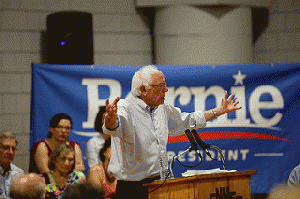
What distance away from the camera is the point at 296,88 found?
4828mm

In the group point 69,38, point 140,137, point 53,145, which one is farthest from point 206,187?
point 69,38

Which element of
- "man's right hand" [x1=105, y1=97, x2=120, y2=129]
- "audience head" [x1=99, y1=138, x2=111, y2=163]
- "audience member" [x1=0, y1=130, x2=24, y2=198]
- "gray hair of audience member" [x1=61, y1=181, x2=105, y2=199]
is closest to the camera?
"gray hair of audience member" [x1=61, y1=181, x2=105, y2=199]

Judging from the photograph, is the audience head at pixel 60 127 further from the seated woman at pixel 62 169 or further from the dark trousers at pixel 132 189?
the dark trousers at pixel 132 189

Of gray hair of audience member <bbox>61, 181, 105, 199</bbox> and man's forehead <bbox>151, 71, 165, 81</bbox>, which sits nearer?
gray hair of audience member <bbox>61, 181, 105, 199</bbox>

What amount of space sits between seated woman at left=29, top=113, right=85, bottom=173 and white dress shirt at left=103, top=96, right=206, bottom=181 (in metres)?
1.36

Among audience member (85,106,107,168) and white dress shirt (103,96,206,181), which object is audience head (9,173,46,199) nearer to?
white dress shirt (103,96,206,181)

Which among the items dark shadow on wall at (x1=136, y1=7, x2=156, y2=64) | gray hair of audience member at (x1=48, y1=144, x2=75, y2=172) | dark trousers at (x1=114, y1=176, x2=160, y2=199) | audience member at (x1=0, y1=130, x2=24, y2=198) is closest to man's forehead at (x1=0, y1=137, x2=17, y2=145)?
Answer: audience member at (x1=0, y1=130, x2=24, y2=198)

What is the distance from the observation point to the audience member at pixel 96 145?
4293 mm

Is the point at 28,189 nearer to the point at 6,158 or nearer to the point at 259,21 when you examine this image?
the point at 6,158

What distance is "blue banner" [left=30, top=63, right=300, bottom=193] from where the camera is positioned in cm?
453

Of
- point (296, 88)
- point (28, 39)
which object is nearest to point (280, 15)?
point (296, 88)

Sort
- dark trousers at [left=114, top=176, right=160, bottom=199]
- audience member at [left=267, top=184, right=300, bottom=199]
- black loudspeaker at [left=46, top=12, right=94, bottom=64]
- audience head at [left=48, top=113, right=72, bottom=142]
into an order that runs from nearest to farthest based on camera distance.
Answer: audience member at [left=267, top=184, right=300, bottom=199] → dark trousers at [left=114, top=176, right=160, bottom=199] → audience head at [left=48, top=113, right=72, bottom=142] → black loudspeaker at [left=46, top=12, right=94, bottom=64]

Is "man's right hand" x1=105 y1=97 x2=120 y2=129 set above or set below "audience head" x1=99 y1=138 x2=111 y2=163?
above

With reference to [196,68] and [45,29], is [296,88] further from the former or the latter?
[45,29]
